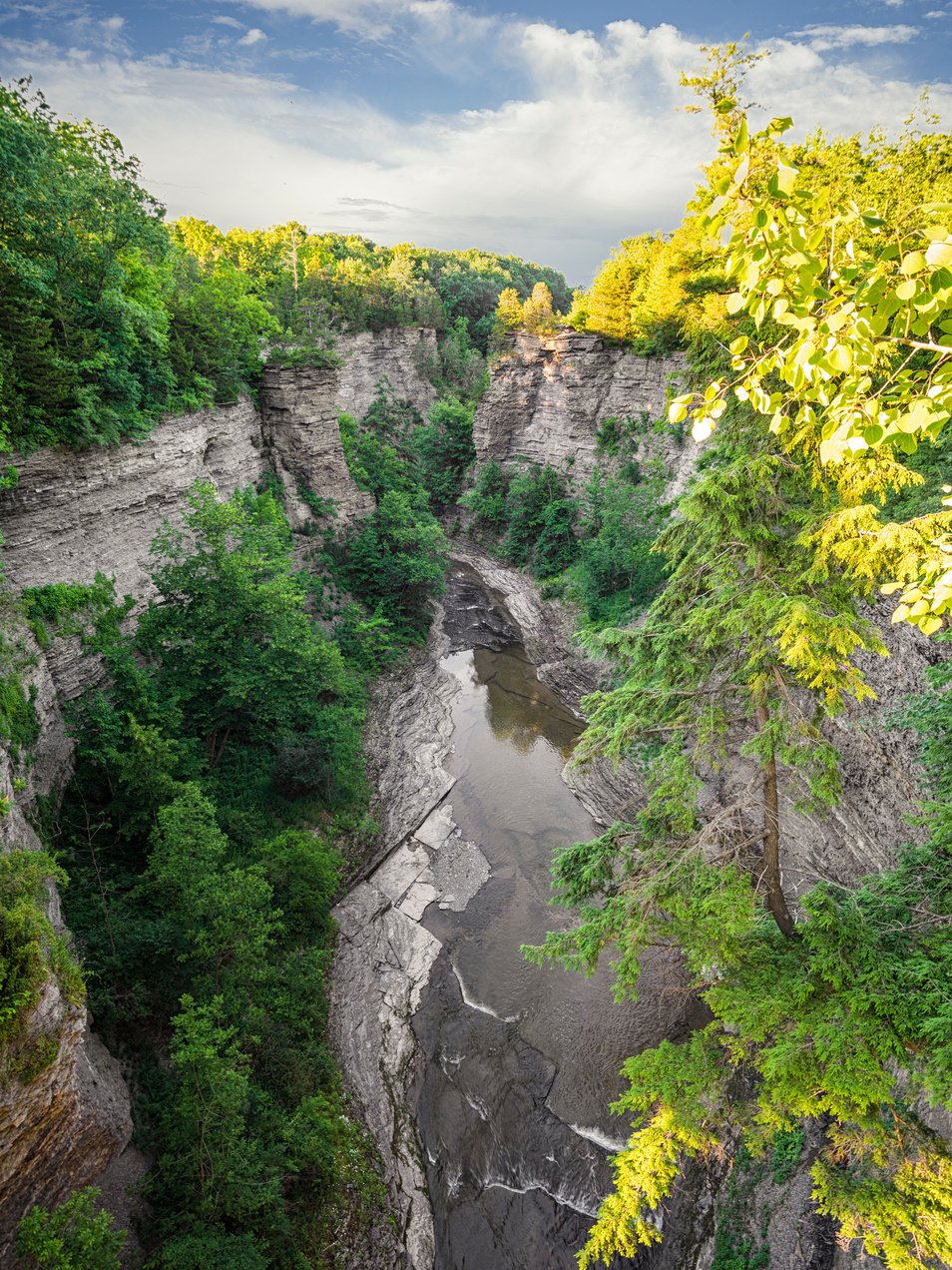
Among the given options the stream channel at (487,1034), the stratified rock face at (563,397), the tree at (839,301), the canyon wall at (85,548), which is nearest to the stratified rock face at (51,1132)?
the canyon wall at (85,548)

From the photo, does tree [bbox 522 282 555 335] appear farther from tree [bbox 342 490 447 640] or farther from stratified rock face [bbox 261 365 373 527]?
tree [bbox 342 490 447 640]

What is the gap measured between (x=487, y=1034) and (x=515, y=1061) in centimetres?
70

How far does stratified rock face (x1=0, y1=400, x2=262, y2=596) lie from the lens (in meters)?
10.9

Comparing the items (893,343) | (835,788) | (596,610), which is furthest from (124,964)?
(596,610)

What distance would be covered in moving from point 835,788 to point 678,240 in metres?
22.6

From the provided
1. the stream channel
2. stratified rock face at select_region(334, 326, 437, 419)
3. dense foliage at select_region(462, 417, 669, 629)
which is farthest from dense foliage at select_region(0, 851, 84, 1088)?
stratified rock face at select_region(334, 326, 437, 419)

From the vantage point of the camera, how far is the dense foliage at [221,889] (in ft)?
23.8

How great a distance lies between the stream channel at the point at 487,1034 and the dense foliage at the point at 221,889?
→ 111 cm

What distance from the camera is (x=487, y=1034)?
37.3 feet

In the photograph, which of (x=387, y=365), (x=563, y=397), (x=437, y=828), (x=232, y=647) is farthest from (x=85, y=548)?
(x=387, y=365)

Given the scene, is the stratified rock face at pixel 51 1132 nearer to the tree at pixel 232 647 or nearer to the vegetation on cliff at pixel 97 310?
the tree at pixel 232 647

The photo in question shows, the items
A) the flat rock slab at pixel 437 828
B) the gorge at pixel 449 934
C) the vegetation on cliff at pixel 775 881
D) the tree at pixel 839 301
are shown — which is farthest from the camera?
the flat rock slab at pixel 437 828

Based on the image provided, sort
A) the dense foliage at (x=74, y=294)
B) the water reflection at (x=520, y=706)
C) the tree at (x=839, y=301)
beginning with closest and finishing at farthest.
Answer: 1. the tree at (x=839, y=301)
2. the dense foliage at (x=74, y=294)
3. the water reflection at (x=520, y=706)

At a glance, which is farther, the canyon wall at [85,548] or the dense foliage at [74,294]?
the dense foliage at [74,294]
